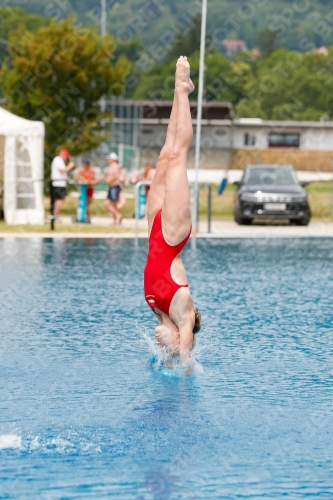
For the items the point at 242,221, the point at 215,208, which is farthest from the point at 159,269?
the point at 215,208

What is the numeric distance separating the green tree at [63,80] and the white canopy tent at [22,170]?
398 centimetres

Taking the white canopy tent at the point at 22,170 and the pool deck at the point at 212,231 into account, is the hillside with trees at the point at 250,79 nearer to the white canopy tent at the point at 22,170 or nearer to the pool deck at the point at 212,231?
the pool deck at the point at 212,231

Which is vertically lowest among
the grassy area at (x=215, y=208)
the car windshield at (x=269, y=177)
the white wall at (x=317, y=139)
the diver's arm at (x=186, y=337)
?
the grassy area at (x=215, y=208)

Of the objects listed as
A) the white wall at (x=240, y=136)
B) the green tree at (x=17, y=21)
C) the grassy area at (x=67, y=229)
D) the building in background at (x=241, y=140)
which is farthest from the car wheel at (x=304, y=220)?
the green tree at (x=17, y=21)

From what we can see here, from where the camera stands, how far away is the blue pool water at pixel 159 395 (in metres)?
5.32

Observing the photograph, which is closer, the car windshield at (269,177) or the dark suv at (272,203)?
the dark suv at (272,203)

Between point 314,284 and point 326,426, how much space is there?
25.0 feet

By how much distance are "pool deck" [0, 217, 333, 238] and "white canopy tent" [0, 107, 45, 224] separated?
2.94 feet

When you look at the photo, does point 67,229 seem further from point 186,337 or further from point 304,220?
point 186,337

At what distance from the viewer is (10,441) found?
594 cm

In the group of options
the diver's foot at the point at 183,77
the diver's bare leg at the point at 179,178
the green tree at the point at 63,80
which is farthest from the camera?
the green tree at the point at 63,80

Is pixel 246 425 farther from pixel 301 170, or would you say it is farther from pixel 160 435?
pixel 301 170

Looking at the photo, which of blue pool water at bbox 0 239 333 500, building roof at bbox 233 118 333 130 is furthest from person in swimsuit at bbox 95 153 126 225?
building roof at bbox 233 118 333 130

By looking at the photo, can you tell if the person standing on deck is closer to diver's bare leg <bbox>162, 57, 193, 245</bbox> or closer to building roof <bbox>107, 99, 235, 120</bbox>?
diver's bare leg <bbox>162, 57, 193, 245</bbox>
